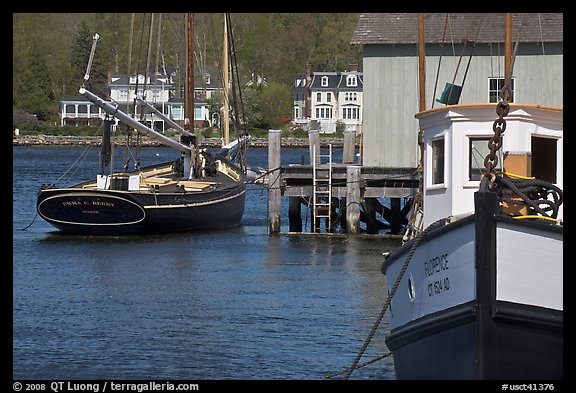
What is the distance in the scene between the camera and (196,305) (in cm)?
2214

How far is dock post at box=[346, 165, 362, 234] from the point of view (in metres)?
31.7

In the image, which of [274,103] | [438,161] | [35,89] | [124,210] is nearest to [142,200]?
[124,210]

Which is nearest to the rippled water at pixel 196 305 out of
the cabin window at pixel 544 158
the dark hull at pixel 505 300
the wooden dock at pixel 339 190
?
the wooden dock at pixel 339 190

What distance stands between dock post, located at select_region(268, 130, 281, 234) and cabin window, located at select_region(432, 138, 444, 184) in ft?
55.8

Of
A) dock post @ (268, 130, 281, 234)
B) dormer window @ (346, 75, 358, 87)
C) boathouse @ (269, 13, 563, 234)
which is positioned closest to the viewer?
dock post @ (268, 130, 281, 234)

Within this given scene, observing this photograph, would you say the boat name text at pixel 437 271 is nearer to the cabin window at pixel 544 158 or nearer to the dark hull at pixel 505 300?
the dark hull at pixel 505 300

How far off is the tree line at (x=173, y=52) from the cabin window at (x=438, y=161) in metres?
94.8

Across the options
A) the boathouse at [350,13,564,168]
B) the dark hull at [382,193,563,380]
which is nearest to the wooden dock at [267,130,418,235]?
the boathouse at [350,13,564,168]

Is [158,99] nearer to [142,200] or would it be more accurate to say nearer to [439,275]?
[142,200]

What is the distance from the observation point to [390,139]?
3403 cm

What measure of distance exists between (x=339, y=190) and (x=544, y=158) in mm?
17459

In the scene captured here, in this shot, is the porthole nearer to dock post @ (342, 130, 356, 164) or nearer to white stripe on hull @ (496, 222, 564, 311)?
white stripe on hull @ (496, 222, 564, 311)

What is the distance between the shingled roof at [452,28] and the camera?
33.7 meters

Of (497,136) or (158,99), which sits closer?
(497,136)
